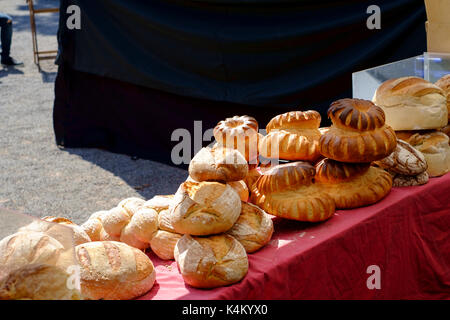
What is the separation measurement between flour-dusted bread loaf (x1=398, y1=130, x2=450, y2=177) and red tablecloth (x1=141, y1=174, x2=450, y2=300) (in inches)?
2.2

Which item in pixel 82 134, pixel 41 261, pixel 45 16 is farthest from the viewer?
pixel 45 16

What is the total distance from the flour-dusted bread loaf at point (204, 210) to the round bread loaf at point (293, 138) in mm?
477

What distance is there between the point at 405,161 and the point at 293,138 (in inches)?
21.3

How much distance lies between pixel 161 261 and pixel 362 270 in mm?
816

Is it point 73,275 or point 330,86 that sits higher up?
point 330,86

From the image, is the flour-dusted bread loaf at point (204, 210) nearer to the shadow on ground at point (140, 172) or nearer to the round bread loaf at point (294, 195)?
the round bread loaf at point (294, 195)

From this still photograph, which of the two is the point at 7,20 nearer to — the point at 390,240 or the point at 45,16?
the point at 45,16

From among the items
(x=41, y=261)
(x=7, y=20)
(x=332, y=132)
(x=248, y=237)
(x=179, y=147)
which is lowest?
(x=179, y=147)

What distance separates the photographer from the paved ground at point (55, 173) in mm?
4477

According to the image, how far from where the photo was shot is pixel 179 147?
5.29 meters

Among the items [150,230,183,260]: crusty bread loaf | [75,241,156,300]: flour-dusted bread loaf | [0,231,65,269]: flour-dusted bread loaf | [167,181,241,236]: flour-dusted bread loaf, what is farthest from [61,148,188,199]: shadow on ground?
[0,231,65,269]: flour-dusted bread loaf

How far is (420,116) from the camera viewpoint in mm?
2451

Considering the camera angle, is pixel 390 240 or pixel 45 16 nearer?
pixel 390 240

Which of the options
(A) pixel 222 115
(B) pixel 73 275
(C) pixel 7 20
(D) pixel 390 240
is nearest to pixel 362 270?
(D) pixel 390 240
